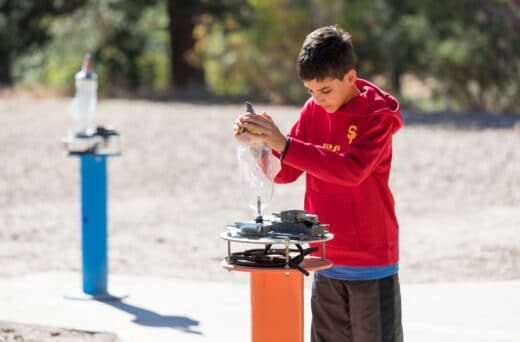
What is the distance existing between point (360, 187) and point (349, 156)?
236 mm

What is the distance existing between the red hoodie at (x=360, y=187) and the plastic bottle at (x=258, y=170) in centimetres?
12

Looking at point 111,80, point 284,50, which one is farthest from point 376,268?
point 111,80

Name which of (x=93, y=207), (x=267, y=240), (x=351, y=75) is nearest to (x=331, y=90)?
(x=351, y=75)

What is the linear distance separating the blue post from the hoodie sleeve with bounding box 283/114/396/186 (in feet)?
12.0

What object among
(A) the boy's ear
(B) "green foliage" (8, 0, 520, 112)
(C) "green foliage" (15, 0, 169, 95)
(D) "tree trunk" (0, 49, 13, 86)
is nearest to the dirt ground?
(B) "green foliage" (8, 0, 520, 112)

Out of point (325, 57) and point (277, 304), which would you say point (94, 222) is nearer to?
point (277, 304)

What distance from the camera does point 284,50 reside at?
67.6 ft

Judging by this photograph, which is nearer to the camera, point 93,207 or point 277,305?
point 277,305

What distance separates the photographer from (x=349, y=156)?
3.90 m

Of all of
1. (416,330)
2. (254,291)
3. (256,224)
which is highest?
(256,224)

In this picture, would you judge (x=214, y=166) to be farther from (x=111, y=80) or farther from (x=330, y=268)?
(x=111, y=80)

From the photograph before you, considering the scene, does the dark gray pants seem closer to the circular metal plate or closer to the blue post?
the circular metal plate

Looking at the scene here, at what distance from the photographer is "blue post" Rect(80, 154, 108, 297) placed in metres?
7.38

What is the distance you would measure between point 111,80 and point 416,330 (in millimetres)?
21424
